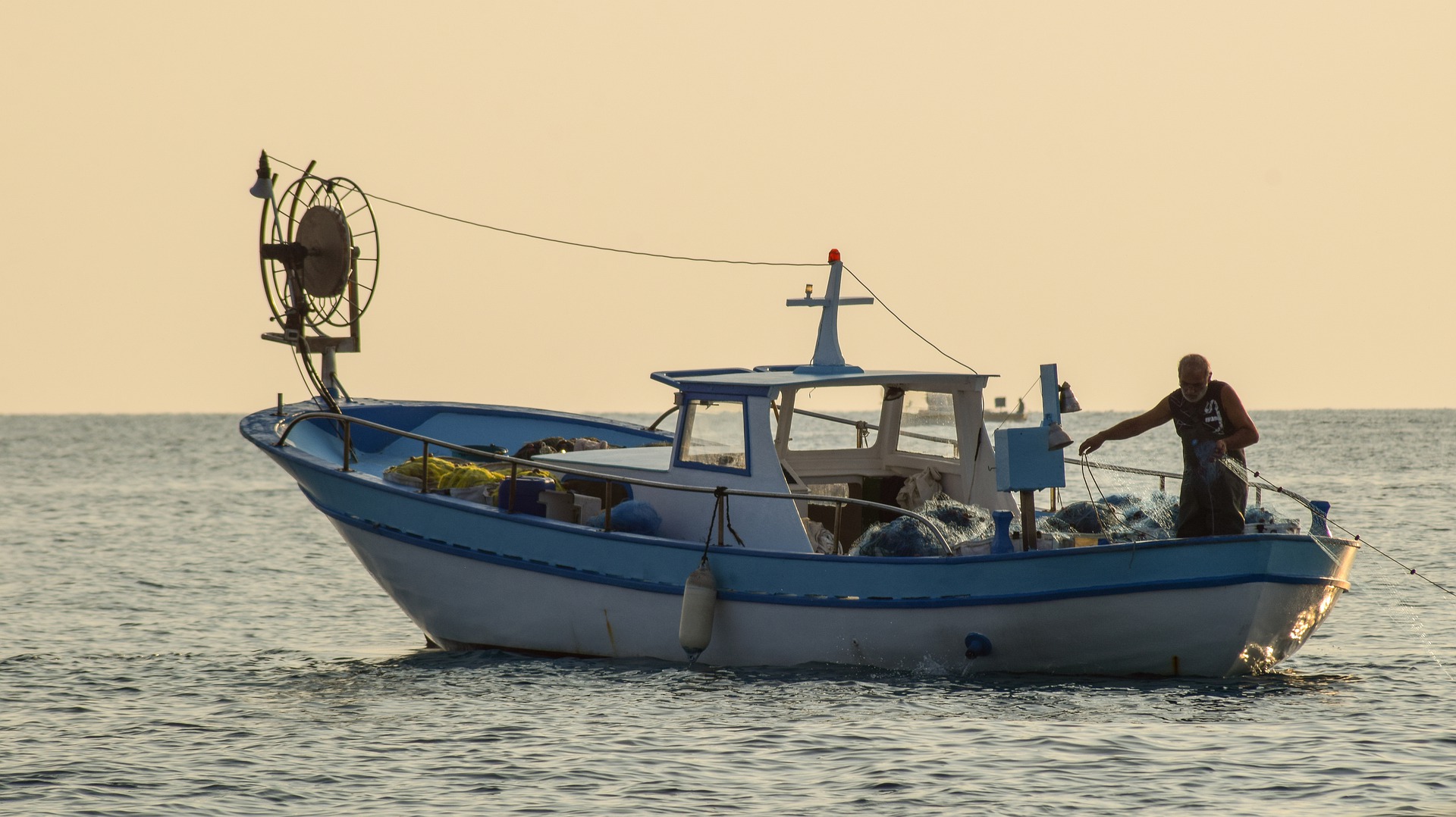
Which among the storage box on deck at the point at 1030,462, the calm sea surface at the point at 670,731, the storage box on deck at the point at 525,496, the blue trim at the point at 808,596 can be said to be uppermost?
the storage box on deck at the point at 1030,462

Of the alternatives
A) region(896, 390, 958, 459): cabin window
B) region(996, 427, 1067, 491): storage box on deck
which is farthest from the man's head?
region(896, 390, 958, 459): cabin window

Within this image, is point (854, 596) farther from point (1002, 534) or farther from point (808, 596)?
point (1002, 534)

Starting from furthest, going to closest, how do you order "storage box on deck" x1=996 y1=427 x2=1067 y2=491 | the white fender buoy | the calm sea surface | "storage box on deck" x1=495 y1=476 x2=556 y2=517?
"storage box on deck" x1=495 y1=476 x2=556 y2=517 → the white fender buoy → "storage box on deck" x1=996 y1=427 x2=1067 y2=491 → the calm sea surface

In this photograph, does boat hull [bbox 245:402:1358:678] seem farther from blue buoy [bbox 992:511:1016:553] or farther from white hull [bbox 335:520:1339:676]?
blue buoy [bbox 992:511:1016:553]

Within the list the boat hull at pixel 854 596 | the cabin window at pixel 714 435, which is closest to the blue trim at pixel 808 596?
the boat hull at pixel 854 596

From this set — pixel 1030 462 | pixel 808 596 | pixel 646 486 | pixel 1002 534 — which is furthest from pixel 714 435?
pixel 1030 462

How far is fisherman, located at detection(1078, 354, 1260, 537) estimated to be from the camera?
12.2 meters

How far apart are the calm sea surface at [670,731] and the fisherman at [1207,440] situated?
1.26 metres

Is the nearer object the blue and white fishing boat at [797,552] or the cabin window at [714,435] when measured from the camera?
the blue and white fishing boat at [797,552]

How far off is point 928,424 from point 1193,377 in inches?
129

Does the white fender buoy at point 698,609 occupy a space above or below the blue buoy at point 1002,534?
below

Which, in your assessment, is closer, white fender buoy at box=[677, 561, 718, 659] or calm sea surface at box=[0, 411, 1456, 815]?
calm sea surface at box=[0, 411, 1456, 815]

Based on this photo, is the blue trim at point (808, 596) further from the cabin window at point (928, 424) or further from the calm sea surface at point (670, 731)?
the cabin window at point (928, 424)

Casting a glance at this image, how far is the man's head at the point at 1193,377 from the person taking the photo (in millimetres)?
12203
